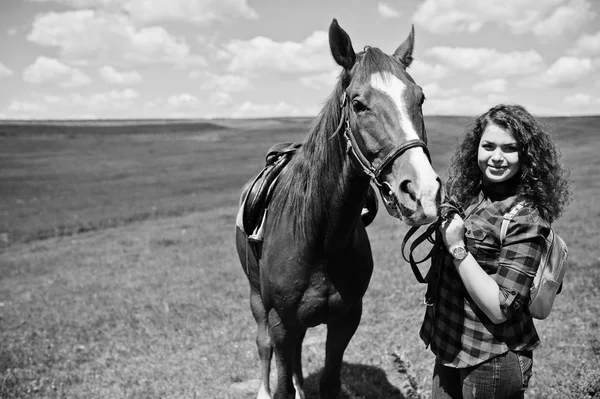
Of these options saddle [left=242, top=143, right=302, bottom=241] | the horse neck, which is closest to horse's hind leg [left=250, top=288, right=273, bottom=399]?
saddle [left=242, top=143, right=302, bottom=241]

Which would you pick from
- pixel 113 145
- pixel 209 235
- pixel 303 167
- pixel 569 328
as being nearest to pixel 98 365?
pixel 303 167

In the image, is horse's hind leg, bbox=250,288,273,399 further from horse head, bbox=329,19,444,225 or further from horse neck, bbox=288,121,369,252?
horse head, bbox=329,19,444,225

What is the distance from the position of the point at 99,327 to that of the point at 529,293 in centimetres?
669

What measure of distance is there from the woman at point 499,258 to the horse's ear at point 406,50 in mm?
706

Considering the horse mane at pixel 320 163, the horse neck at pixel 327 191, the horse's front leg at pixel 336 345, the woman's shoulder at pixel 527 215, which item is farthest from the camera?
the horse's front leg at pixel 336 345

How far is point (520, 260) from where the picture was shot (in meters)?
1.94

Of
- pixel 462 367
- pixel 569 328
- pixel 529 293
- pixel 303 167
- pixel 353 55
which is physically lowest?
pixel 569 328

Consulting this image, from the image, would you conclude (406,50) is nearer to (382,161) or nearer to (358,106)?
(358,106)

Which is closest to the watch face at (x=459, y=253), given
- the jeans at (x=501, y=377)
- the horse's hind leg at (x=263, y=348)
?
the jeans at (x=501, y=377)

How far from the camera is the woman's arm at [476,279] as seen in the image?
192 cm

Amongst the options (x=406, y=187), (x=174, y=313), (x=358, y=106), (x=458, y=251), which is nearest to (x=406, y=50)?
(x=358, y=106)

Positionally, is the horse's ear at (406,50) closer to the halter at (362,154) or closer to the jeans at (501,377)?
the halter at (362,154)

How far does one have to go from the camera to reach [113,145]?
5300 cm

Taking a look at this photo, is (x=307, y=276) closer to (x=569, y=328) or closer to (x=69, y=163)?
(x=569, y=328)
